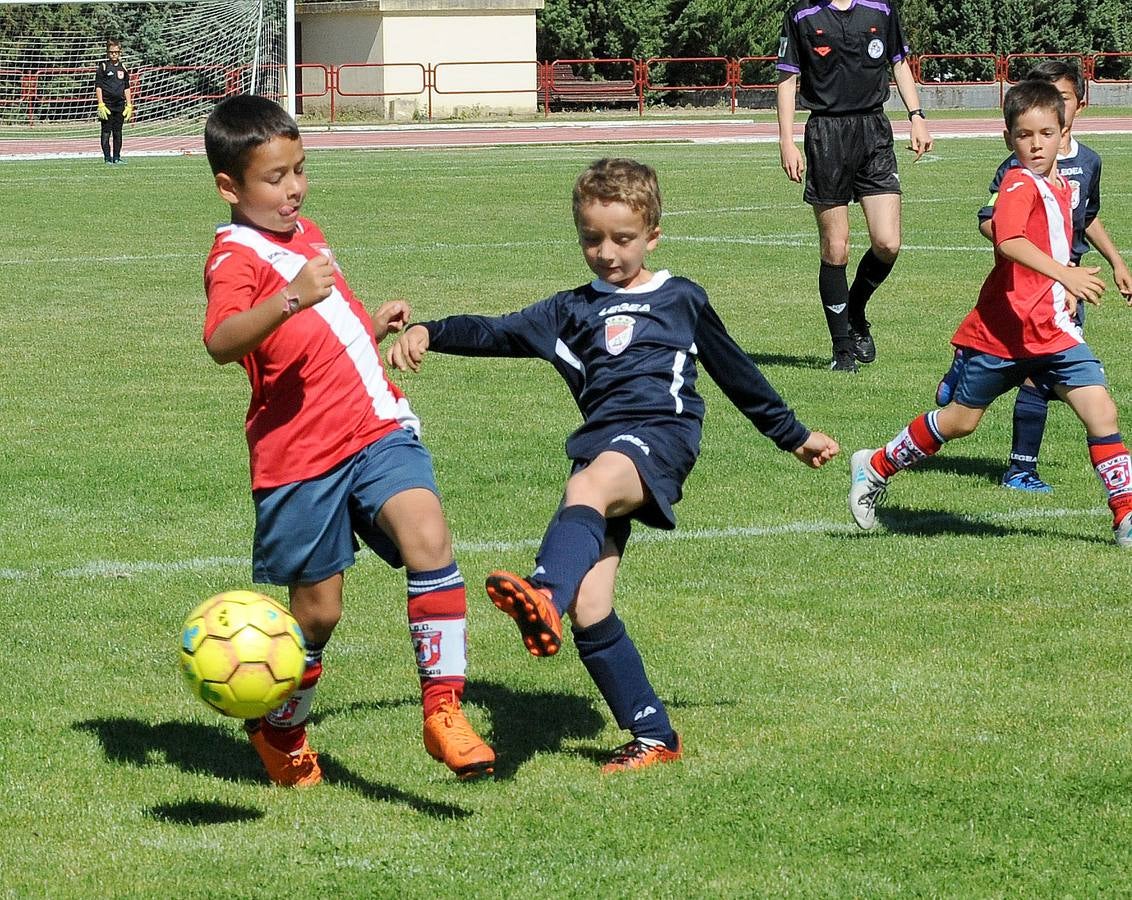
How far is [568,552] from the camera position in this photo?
13.4 feet

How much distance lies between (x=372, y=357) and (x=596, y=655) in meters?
0.92

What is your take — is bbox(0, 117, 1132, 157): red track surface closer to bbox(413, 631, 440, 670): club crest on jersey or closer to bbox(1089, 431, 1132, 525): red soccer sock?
bbox(1089, 431, 1132, 525): red soccer sock

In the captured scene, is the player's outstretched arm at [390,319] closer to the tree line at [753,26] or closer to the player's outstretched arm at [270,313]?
the player's outstretched arm at [270,313]

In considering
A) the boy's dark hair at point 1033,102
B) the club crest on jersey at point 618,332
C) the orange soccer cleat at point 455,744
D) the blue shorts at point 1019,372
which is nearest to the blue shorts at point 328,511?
the orange soccer cleat at point 455,744

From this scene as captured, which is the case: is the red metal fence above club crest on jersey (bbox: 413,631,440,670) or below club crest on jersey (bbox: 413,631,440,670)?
above

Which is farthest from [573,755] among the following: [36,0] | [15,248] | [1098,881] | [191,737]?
[36,0]

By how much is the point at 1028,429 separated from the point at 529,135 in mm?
31651

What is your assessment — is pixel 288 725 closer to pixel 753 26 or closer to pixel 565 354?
pixel 565 354

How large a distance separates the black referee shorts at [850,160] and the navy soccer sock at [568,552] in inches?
263

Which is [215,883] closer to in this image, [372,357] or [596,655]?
[596,655]

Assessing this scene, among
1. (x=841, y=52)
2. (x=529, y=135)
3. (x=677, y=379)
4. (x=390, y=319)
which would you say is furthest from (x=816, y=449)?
(x=529, y=135)

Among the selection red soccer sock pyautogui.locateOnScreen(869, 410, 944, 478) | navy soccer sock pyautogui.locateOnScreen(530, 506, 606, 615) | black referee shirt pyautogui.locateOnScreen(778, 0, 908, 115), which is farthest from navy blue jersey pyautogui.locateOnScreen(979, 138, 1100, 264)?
navy soccer sock pyautogui.locateOnScreen(530, 506, 606, 615)

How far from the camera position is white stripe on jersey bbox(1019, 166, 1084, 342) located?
6.69 meters

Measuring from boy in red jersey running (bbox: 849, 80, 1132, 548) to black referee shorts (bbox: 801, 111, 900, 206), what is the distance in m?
3.63
